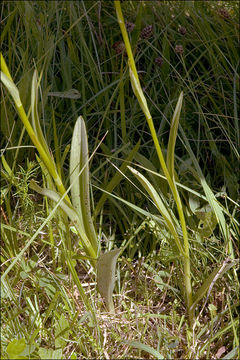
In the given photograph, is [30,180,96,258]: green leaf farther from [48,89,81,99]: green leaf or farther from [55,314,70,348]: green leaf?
[48,89,81,99]: green leaf

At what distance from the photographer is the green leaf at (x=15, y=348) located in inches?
37.9

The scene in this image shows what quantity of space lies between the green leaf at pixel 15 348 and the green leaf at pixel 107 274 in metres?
0.23

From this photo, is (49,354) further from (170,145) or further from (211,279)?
(170,145)

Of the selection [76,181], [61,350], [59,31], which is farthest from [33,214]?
[59,31]

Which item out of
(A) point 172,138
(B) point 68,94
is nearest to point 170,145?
(A) point 172,138

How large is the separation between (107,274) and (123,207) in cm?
32

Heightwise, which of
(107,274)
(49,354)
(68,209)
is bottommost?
(49,354)

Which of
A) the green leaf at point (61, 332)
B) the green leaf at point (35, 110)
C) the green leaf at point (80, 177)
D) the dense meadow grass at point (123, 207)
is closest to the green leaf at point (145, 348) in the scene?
the dense meadow grass at point (123, 207)

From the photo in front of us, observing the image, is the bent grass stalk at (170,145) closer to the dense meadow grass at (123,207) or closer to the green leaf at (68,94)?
the dense meadow grass at (123,207)

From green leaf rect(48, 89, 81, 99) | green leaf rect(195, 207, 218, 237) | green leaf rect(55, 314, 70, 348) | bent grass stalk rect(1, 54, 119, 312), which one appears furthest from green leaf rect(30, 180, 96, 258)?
green leaf rect(48, 89, 81, 99)

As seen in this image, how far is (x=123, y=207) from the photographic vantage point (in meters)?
1.40

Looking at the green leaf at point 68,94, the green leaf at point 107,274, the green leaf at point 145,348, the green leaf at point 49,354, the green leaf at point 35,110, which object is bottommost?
the green leaf at point 49,354

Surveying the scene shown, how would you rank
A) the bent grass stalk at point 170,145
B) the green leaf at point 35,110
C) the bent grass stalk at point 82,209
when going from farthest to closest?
the bent grass stalk at point 82,209 → the green leaf at point 35,110 → the bent grass stalk at point 170,145

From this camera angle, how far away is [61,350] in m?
1.01
